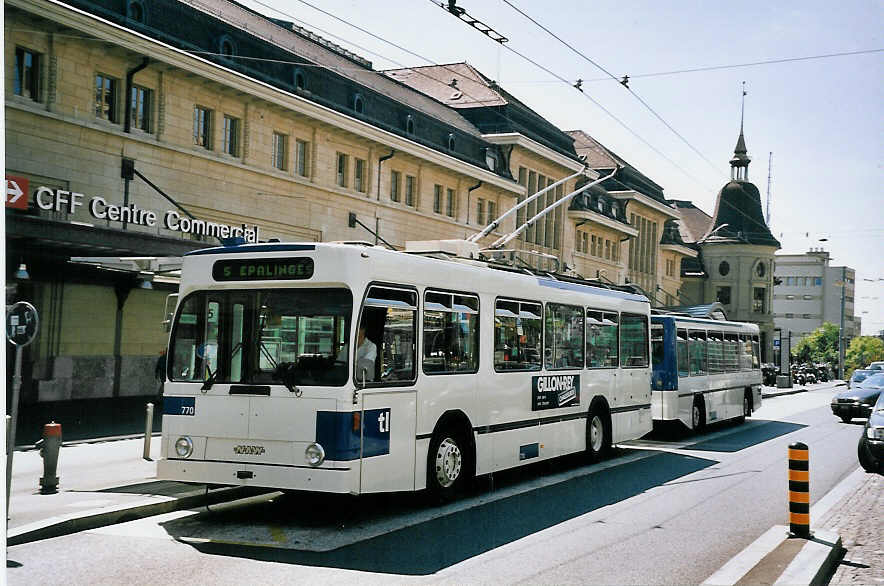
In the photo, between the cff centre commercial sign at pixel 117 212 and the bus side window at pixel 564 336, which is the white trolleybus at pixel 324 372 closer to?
the bus side window at pixel 564 336

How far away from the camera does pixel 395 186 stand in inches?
1489

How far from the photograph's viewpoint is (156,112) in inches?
1032

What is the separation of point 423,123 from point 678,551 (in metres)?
31.6

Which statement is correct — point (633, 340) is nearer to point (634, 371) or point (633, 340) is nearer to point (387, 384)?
point (634, 371)

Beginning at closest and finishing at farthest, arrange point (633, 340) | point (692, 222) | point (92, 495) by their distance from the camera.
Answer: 1. point (92, 495)
2. point (633, 340)
3. point (692, 222)

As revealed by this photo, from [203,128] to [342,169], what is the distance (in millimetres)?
7014

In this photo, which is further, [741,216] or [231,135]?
[741,216]

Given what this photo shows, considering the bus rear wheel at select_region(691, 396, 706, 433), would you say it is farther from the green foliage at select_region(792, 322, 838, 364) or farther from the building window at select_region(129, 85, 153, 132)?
the green foliage at select_region(792, 322, 838, 364)

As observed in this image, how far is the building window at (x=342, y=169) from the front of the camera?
Result: 34197mm

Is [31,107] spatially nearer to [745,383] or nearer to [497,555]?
[497,555]

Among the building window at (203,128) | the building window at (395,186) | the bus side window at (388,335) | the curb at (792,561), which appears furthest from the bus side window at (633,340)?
the building window at (395,186)

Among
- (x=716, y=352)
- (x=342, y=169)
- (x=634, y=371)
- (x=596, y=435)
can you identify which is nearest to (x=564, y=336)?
(x=596, y=435)

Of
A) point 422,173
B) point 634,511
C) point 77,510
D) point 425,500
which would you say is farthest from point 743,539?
point 422,173

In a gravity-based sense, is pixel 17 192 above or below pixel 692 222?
below
